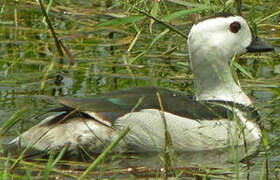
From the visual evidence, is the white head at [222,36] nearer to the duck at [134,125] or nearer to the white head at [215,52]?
the white head at [215,52]

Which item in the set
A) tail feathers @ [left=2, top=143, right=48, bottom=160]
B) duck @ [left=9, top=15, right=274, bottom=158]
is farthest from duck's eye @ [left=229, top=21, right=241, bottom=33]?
tail feathers @ [left=2, top=143, right=48, bottom=160]

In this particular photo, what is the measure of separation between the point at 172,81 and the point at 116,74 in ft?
1.74

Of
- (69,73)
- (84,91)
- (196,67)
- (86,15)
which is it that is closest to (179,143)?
(196,67)

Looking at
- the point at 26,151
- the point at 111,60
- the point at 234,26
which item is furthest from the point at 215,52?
the point at 26,151

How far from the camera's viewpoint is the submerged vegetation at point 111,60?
5852 millimetres

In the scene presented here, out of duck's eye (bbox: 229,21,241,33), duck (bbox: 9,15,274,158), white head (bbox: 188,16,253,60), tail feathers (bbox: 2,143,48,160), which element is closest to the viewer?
tail feathers (bbox: 2,143,48,160)

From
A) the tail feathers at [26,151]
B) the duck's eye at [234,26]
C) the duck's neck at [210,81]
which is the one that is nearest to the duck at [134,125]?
the tail feathers at [26,151]

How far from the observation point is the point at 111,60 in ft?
25.8

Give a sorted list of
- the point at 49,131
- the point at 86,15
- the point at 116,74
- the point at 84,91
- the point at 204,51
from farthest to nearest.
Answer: the point at 86,15 < the point at 116,74 < the point at 84,91 < the point at 204,51 < the point at 49,131

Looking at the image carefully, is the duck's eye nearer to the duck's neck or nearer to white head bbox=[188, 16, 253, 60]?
white head bbox=[188, 16, 253, 60]

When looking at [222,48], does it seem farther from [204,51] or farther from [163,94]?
[163,94]

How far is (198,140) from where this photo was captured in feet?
19.5

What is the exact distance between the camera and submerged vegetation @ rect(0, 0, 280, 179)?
19.2 ft

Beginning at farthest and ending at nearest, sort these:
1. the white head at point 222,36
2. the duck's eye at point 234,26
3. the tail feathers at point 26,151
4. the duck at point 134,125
Result: the duck's eye at point 234,26
the white head at point 222,36
the duck at point 134,125
the tail feathers at point 26,151
